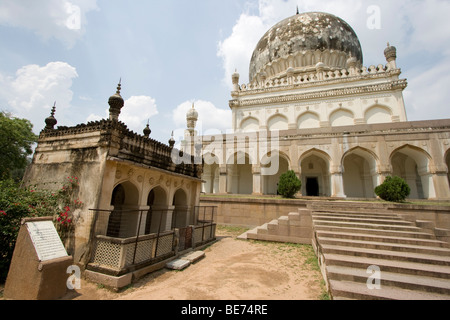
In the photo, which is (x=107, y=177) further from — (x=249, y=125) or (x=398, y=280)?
(x=249, y=125)

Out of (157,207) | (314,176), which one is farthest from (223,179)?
(157,207)

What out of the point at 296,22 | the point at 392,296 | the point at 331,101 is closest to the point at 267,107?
the point at 331,101

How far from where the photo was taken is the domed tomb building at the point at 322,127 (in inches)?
577

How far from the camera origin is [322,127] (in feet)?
55.7

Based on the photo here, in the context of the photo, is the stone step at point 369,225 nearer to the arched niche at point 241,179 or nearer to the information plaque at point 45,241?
the information plaque at point 45,241

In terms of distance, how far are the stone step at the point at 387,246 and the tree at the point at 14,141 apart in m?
22.8

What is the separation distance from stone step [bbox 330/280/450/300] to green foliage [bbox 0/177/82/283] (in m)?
6.15

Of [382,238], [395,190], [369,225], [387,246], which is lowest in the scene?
[387,246]

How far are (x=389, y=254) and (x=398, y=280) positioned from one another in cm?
141

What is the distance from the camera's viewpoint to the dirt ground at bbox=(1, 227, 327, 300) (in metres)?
4.29

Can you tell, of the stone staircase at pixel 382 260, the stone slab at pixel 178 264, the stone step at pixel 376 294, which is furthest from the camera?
the stone slab at pixel 178 264

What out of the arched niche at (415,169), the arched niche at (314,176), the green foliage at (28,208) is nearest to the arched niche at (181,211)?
the green foliage at (28,208)

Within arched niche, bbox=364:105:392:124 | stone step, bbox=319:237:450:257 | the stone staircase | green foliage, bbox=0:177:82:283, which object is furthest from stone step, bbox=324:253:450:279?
arched niche, bbox=364:105:392:124

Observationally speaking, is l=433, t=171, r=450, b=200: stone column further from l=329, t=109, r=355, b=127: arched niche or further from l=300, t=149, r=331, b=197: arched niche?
l=329, t=109, r=355, b=127: arched niche
